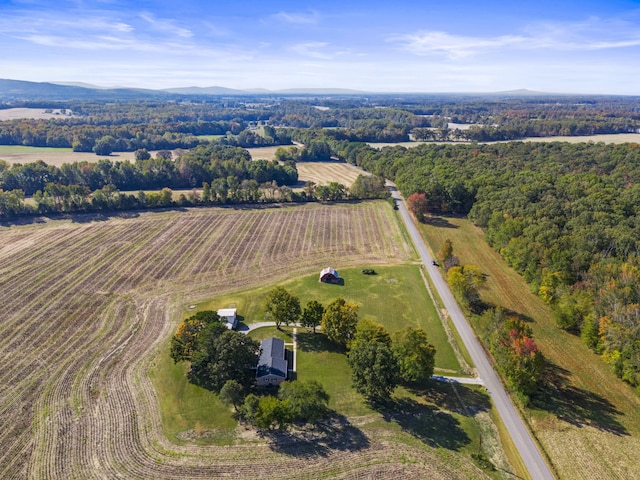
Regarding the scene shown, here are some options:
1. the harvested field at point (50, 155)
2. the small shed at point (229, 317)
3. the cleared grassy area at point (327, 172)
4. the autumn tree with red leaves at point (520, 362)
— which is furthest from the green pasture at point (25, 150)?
the autumn tree with red leaves at point (520, 362)

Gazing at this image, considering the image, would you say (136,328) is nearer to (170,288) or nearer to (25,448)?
(170,288)

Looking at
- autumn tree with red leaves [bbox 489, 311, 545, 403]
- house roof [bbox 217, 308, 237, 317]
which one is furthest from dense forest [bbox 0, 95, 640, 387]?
house roof [bbox 217, 308, 237, 317]

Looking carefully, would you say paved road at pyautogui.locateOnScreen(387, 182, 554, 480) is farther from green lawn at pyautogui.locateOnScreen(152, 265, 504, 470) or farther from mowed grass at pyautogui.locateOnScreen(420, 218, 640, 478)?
green lawn at pyautogui.locateOnScreen(152, 265, 504, 470)

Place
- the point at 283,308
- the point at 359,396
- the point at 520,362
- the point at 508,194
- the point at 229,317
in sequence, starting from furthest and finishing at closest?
the point at 508,194 → the point at 229,317 → the point at 283,308 → the point at 359,396 → the point at 520,362

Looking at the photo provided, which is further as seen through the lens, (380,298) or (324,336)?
(380,298)

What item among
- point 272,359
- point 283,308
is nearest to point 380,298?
point 283,308

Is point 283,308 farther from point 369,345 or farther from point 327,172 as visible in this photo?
point 327,172
